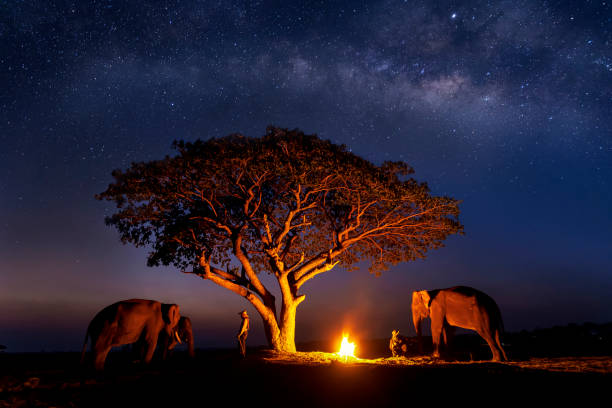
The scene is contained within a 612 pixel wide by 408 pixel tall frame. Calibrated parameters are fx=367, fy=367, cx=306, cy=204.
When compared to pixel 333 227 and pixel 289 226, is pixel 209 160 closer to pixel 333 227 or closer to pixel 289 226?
pixel 289 226

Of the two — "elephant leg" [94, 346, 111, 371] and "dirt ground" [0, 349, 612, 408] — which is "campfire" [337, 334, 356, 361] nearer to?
"dirt ground" [0, 349, 612, 408]

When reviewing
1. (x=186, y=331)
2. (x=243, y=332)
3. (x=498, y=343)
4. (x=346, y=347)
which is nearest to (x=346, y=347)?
(x=346, y=347)

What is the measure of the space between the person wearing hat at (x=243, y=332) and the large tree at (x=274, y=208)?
259cm

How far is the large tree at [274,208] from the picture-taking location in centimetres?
1595

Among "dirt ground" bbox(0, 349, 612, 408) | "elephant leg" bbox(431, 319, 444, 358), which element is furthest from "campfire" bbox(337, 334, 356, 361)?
"dirt ground" bbox(0, 349, 612, 408)

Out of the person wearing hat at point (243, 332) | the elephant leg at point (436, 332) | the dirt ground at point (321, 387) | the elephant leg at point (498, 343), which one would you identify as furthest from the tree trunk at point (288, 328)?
the elephant leg at point (498, 343)

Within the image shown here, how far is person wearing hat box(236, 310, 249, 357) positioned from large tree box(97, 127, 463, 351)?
8.50ft

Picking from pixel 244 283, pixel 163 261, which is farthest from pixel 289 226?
pixel 163 261

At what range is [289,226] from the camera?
18062mm

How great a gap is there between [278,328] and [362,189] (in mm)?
7641

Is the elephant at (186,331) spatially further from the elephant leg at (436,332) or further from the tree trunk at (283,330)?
the elephant leg at (436,332)

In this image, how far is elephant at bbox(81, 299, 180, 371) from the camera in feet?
38.6

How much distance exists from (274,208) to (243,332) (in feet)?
20.8

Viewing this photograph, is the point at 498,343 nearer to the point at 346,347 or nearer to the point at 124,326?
the point at 346,347
